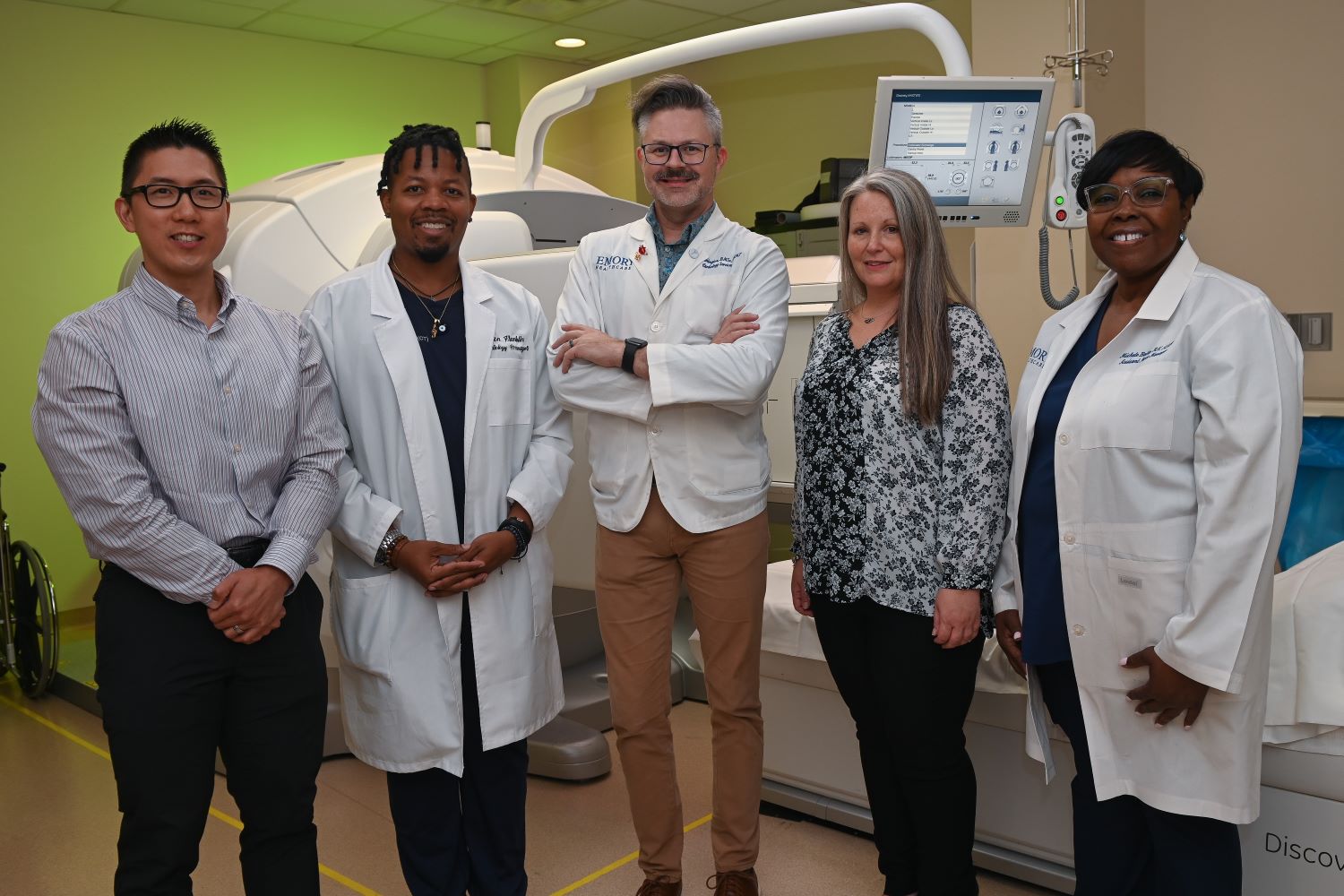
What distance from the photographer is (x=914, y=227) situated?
6.54ft

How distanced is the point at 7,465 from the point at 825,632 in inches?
190

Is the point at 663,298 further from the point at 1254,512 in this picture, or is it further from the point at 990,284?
the point at 990,284

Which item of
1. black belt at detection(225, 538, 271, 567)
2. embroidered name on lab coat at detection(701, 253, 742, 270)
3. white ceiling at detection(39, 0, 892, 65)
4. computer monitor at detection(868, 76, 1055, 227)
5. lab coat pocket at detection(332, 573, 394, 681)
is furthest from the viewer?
white ceiling at detection(39, 0, 892, 65)

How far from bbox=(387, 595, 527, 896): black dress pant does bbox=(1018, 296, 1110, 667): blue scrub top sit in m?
1.01

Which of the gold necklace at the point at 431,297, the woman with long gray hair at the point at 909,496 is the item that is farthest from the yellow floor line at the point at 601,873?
the gold necklace at the point at 431,297

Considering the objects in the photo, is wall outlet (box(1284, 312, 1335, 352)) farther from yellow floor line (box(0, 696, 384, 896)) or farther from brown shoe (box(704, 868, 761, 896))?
yellow floor line (box(0, 696, 384, 896))

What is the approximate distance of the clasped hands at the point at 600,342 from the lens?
2121 mm

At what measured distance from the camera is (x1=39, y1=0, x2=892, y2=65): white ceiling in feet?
18.7

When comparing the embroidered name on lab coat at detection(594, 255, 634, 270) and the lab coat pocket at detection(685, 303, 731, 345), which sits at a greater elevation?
the embroidered name on lab coat at detection(594, 255, 634, 270)

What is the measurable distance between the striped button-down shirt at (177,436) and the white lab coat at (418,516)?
0.59ft

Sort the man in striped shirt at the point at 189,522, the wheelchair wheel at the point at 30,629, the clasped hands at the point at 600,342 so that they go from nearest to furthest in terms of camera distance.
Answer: the man in striped shirt at the point at 189,522, the clasped hands at the point at 600,342, the wheelchair wheel at the point at 30,629

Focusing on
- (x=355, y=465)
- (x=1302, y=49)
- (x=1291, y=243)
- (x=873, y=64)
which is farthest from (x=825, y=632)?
(x=873, y=64)

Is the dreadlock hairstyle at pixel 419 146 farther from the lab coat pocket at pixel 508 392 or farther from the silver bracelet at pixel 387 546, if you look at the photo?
the silver bracelet at pixel 387 546

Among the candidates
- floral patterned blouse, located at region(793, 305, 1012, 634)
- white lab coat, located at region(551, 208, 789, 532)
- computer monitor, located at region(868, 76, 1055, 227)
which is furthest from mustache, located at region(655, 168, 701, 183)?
computer monitor, located at region(868, 76, 1055, 227)
